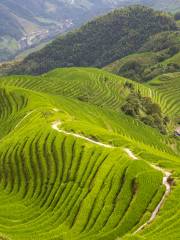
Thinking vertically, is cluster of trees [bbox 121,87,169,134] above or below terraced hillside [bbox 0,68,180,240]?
below

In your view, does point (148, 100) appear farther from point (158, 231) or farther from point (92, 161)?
point (158, 231)

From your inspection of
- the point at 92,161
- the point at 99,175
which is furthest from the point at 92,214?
the point at 92,161

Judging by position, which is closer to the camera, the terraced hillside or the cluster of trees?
the terraced hillside

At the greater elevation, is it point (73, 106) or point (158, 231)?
point (158, 231)

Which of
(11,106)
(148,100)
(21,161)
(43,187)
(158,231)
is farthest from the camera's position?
(148,100)

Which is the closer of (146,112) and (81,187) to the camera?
(81,187)

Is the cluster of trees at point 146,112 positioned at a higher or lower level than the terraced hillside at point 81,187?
lower

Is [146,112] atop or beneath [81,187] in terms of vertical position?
beneath

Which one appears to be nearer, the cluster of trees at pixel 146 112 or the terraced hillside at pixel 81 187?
the terraced hillside at pixel 81 187
